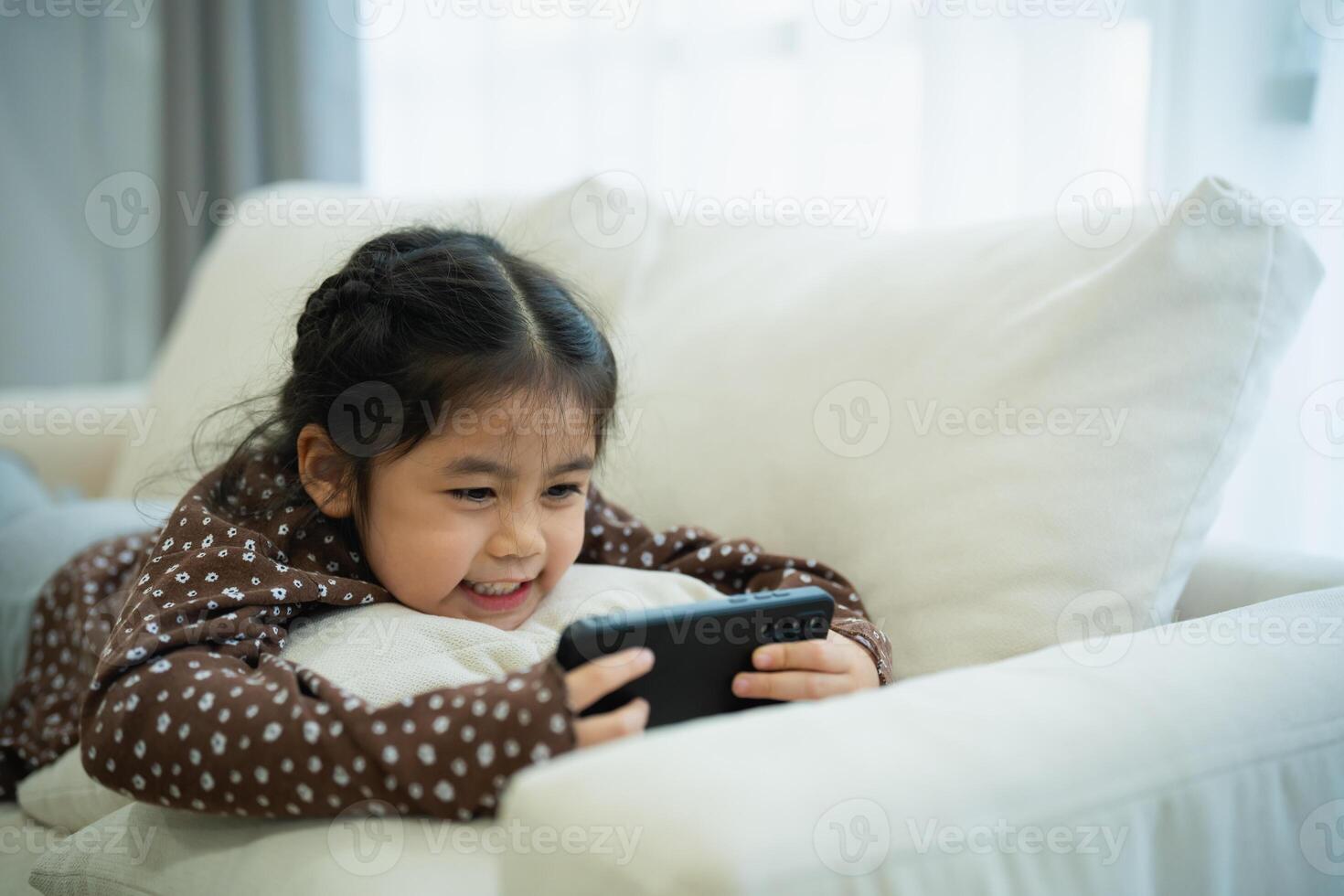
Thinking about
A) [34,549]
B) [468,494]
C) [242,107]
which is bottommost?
[34,549]

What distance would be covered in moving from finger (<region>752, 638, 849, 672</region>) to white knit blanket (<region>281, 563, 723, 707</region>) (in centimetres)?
18

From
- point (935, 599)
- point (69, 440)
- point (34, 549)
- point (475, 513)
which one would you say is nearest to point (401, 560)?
point (475, 513)

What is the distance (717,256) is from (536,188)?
1024 millimetres

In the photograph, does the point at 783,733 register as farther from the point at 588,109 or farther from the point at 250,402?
the point at 588,109

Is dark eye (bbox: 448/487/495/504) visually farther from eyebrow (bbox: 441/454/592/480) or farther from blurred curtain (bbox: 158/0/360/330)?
blurred curtain (bbox: 158/0/360/330)

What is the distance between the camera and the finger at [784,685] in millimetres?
791

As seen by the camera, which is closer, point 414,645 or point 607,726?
point 607,726

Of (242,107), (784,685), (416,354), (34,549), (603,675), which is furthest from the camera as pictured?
(242,107)

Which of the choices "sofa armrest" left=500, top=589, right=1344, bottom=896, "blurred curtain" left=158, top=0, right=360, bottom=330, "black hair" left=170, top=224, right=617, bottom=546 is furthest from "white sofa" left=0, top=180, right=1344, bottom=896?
"blurred curtain" left=158, top=0, right=360, bottom=330

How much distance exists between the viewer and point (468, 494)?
91cm

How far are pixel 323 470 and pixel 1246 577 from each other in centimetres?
82

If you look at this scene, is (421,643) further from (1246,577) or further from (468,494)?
(1246,577)

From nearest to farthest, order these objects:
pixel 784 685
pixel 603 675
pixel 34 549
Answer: pixel 603 675 → pixel 784 685 → pixel 34 549

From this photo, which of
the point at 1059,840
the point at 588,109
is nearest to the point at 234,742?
the point at 1059,840
